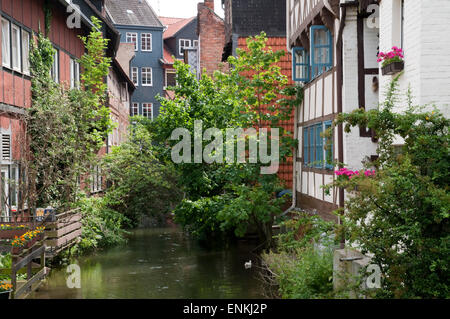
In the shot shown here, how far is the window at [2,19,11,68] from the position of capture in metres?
14.8

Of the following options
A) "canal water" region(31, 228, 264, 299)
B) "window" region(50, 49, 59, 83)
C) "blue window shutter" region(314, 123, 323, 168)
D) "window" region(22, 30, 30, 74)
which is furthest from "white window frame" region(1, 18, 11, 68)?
"blue window shutter" region(314, 123, 323, 168)

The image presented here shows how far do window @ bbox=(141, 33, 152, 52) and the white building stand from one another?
3560 centimetres

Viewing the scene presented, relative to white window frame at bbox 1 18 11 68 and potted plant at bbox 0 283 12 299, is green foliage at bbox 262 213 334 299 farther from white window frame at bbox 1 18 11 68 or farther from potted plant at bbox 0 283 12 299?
white window frame at bbox 1 18 11 68

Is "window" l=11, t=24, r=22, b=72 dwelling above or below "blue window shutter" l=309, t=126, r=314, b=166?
above

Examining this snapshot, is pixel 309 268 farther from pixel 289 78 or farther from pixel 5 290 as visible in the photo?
pixel 289 78

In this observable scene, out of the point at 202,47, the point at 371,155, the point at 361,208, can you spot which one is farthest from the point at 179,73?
the point at 202,47

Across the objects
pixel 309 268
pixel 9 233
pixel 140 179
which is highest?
pixel 140 179

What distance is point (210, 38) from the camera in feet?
128

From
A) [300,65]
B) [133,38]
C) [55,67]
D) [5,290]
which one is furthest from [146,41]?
[5,290]

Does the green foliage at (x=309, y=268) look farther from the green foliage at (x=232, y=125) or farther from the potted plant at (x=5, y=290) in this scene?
the green foliage at (x=232, y=125)

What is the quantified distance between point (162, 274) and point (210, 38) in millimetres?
24939

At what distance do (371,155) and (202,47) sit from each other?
87.5 ft

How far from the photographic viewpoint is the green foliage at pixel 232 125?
61.3ft

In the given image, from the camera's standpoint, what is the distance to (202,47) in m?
38.9
